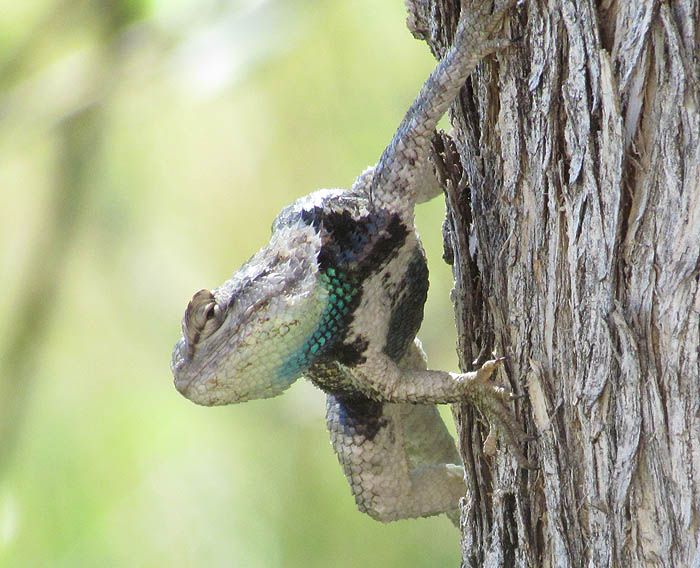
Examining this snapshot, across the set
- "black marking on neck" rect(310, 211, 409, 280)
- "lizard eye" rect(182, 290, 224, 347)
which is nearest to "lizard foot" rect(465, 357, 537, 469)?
"black marking on neck" rect(310, 211, 409, 280)

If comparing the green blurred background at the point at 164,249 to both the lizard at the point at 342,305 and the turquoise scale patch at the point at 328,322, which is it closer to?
the lizard at the point at 342,305

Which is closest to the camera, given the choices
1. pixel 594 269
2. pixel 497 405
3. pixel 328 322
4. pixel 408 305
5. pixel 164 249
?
pixel 594 269

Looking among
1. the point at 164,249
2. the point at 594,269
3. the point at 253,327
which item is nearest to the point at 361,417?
the point at 253,327

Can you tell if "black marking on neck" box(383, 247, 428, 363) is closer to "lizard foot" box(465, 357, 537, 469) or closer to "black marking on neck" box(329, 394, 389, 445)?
"black marking on neck" box(329, 394, 389, 445)

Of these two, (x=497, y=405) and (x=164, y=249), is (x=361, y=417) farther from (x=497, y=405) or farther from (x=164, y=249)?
(x=164, y=249)

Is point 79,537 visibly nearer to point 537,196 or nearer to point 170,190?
point 170,190

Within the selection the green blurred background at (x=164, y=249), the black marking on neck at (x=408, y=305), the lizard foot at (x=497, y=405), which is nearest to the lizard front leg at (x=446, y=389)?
the lizard foot at (x=497, y=405)

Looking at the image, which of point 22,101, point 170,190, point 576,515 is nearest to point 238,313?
point 576,515
